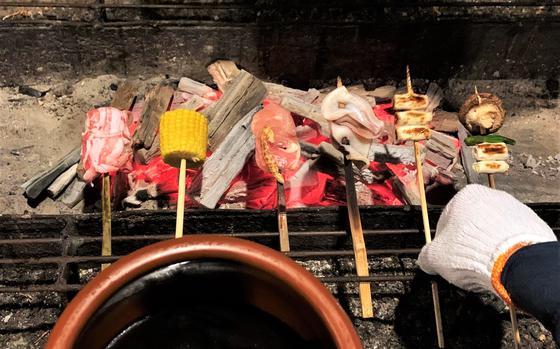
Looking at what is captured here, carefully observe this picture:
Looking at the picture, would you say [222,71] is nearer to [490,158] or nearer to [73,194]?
[73,194]

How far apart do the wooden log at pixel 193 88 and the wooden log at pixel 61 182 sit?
42.6 inches

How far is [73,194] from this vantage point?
13.0 feet

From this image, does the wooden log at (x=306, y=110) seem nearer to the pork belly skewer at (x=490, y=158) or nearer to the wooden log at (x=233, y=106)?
the wooden log at (x=233, y=106)

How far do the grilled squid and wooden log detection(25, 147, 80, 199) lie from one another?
199cm

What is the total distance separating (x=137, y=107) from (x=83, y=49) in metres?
0.62

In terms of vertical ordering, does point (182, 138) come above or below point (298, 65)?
below

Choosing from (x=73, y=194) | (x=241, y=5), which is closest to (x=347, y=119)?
(x=241, y=5)

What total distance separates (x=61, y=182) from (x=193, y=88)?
4.23 feet

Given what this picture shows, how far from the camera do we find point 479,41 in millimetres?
4520

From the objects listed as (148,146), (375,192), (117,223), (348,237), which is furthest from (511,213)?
(148,146)

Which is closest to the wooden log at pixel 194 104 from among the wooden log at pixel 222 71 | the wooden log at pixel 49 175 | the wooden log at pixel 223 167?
the wooden log at pixel 222 71

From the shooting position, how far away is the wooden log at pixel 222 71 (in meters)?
4.42

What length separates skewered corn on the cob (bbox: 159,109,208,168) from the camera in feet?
9.71

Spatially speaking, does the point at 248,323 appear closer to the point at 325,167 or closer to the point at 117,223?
the point at 117,223
